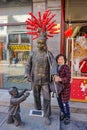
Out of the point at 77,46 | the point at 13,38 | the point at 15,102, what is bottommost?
the point at 15,102

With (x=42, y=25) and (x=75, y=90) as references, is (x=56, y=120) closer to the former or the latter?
(x=75, y=90)

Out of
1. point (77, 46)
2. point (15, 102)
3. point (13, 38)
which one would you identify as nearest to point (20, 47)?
point (13, 38)

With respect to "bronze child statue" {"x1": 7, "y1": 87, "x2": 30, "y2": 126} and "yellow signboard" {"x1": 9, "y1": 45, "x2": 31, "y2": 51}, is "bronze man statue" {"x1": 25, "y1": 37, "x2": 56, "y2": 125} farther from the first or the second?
"yellow signboard" {"x1": 9, "y1": 45, "x2": 31, "y2": 51}

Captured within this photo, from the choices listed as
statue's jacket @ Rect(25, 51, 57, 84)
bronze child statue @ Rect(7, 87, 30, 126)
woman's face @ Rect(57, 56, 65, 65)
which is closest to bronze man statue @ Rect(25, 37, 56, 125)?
statue's jacket @ Rect(25, 51, 57, 84)

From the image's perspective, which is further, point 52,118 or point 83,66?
point 83,66

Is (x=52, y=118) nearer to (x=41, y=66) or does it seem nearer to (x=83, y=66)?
Result: (x=41, y=66)

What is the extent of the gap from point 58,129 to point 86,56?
8.11 ft

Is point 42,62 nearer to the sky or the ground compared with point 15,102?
nearer to the sky

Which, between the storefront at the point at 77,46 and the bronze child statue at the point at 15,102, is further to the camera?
the storefront at the point at 77,46

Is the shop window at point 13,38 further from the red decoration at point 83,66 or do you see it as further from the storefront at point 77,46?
the red decoration at point 83,66

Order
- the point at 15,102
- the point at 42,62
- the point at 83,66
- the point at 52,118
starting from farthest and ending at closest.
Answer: the point at 83,66 < the point at 52,118 < the point at 42,62 < the point at 15,102

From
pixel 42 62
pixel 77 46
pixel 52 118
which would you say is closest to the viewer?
pixel 42 62

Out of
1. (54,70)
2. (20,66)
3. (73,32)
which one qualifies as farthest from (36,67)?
(20,66)

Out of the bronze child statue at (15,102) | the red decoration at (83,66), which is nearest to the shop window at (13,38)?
the red decoration at (83,66)
